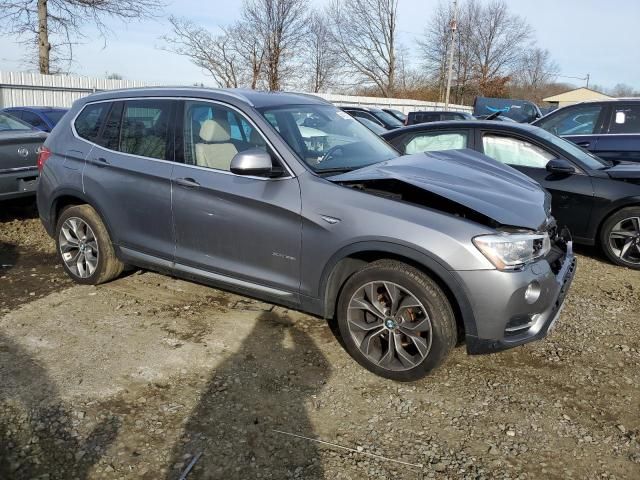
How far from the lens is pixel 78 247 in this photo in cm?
490

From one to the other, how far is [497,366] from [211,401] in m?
1.91

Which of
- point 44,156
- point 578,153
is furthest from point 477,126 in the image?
point 44,156

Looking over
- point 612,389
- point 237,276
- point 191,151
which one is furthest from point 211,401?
point 612,389

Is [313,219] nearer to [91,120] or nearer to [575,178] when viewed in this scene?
[91,120]

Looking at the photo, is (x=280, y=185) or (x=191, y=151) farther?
(x=191, y=151)

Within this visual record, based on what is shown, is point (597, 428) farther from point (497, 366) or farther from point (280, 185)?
point (280, 185)

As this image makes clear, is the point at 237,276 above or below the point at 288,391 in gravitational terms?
above

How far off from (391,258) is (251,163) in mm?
1072

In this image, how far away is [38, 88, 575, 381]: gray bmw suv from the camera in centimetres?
315

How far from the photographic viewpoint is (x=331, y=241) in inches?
135

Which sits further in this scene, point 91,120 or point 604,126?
point 604,126

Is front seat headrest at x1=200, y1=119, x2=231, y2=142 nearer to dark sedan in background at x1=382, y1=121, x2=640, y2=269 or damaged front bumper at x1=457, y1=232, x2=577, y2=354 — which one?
damaged front bumper at x1=457, y1=232, x2=577, y2=354

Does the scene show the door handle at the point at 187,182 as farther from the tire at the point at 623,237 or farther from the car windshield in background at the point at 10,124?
the car windshield in background at the point at 10,124

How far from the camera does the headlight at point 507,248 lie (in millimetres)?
3041
